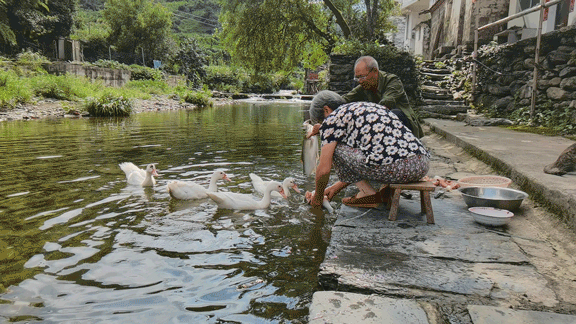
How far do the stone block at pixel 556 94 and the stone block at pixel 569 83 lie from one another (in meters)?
0.10

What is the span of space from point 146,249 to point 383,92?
3.57m

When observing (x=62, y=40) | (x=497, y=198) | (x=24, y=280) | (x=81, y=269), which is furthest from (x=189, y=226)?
(x=62, y=40)

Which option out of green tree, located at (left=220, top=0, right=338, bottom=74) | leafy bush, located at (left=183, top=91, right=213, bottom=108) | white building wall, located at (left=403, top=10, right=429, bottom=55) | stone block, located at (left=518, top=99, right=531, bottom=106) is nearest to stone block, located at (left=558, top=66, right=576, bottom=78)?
stone block, located at (left=518, top=99, right=531, bottom=106)

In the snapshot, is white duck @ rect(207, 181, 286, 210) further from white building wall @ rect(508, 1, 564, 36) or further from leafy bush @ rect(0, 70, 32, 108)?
leafy bush @ rect(0, 70, 32, 108)

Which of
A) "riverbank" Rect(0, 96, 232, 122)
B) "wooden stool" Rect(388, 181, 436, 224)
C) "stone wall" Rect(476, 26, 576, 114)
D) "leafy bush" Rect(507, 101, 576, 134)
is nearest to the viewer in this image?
"wooden stool" Rect(388, 181, 436, 224)

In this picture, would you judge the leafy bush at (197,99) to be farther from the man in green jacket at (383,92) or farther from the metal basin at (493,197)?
the metal basin at (493,197)

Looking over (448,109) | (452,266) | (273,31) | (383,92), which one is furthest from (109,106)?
(452,266)

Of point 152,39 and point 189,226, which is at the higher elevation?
point 152,39

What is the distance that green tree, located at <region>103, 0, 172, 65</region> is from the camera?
4144cm

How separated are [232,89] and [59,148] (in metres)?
37.6

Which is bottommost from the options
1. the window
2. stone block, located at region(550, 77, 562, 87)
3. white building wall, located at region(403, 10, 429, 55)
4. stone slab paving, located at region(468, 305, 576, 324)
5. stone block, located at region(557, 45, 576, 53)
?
stone slab paving, located at region(468, 305, 576, 324)

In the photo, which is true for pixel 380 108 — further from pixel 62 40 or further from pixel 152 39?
pixel 152 39

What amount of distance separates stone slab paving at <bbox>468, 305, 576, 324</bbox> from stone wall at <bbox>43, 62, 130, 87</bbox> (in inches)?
1044

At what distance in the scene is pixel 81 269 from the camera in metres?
3.58
